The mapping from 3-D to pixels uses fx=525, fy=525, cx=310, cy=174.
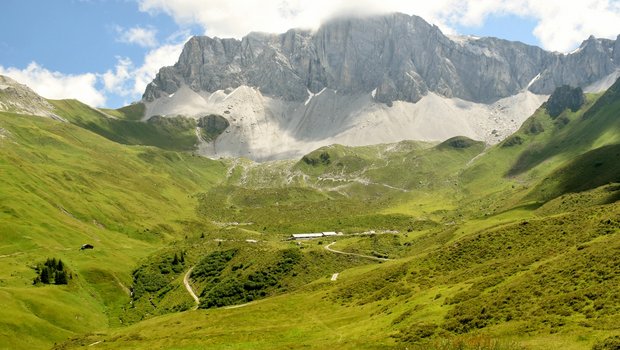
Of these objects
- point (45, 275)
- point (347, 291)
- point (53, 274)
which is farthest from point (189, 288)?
point (347, 291)

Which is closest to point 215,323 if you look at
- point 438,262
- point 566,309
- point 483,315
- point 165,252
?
point 438,262

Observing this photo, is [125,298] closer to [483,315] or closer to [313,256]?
[313,256]

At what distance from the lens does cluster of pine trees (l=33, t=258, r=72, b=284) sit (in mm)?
129625

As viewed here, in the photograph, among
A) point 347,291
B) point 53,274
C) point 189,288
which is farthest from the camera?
point 189,288

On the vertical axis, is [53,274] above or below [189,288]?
above

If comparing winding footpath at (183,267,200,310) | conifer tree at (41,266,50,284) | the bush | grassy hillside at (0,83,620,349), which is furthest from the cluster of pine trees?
the bush

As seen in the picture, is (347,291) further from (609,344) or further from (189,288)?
(189,288)

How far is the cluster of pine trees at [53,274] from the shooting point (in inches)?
5103

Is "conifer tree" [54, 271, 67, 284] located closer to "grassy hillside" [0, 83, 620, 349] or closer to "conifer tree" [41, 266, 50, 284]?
"conifer tree" [41, 266, 50, 284]

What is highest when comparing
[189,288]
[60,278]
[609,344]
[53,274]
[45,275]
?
[53,274]

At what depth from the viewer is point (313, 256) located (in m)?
141

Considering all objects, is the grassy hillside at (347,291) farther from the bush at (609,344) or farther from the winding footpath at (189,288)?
the winding footpath at (189,288)

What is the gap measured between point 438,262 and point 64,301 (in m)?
84.2

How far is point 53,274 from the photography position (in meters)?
Result: 133
